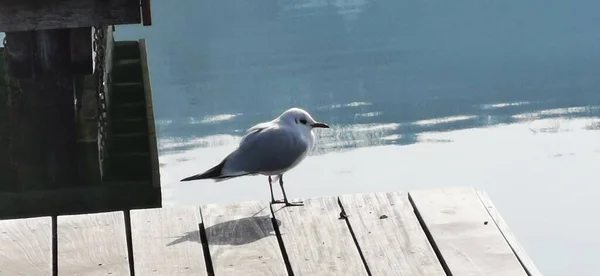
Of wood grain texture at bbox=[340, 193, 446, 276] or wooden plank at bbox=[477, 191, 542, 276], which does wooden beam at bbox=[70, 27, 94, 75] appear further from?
wooden plank at bbox=[477, 191, 542, 276]

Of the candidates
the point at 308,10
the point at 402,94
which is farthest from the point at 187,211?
the point at 308,10

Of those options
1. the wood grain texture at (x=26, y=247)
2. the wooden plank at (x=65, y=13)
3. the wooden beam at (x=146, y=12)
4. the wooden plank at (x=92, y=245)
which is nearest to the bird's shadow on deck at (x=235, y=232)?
the wooden plank at (x=92, y=245)

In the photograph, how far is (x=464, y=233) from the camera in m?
2.29

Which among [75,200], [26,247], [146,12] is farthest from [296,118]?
[75,200]

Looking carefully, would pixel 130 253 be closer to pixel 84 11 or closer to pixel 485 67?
pixel 84 11

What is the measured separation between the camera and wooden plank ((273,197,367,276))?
2168 mm

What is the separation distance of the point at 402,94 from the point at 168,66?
1235mm

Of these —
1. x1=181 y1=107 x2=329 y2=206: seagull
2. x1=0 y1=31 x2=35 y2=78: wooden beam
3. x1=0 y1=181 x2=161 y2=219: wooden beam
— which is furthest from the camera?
x1=0 y1=31 x2=35 y2=78: wooden beam

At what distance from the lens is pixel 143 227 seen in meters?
2.38

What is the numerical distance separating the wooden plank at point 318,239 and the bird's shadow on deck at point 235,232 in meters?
0.03

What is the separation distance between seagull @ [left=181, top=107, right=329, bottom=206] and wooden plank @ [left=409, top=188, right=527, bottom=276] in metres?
0.45

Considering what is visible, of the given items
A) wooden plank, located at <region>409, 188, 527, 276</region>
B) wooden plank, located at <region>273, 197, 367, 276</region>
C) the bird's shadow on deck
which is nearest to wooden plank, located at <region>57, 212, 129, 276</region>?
the bird's shadow on deck

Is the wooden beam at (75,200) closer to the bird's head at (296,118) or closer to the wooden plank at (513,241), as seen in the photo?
the bird's head at (296,118)

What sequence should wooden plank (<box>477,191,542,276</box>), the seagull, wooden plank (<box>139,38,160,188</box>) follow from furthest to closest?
wooden plank (<box>139,38,160,188</box>) → the seagull → wooden plank (<box>477,191,542,276</box>)
